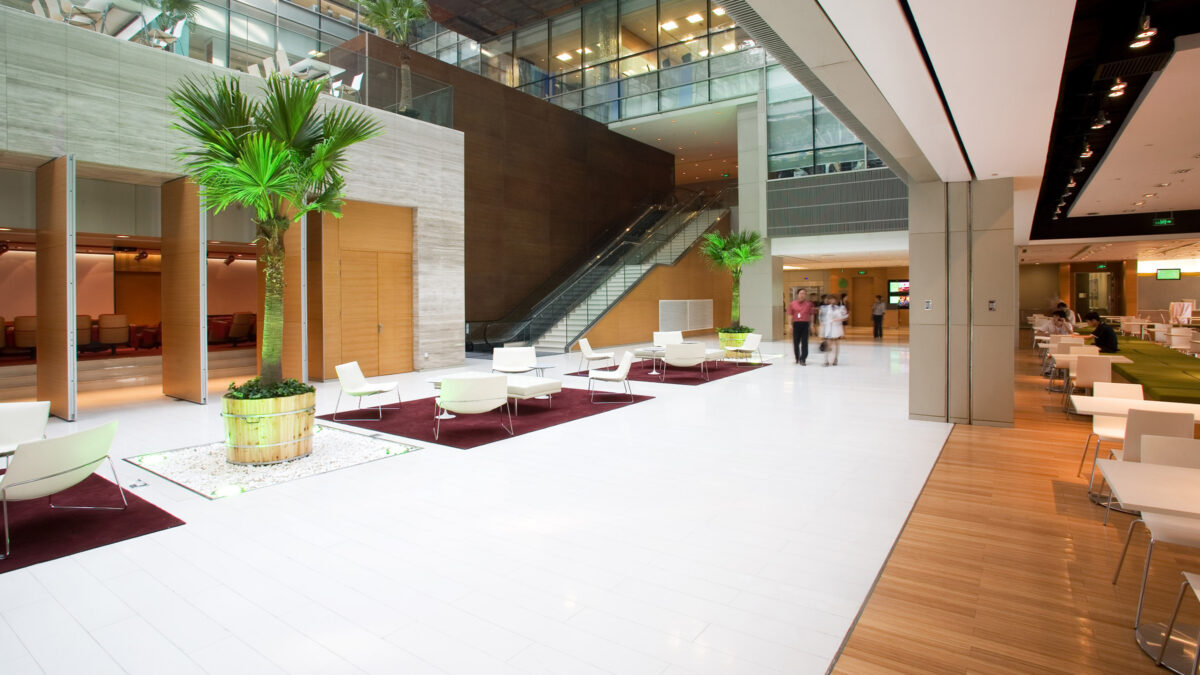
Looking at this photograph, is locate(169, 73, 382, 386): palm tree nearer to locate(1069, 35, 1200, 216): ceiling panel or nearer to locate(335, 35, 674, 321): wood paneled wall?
locate(1069, 35, 1200, 216): ceiling panel

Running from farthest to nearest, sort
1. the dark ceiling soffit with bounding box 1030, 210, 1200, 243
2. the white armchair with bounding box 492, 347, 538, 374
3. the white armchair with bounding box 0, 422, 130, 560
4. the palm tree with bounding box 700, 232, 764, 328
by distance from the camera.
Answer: the palm tree with bounding box 700, 232, 764, 328, the dark ceiling soffit with bounding box 1030, 210, 1200, 243, the white armchair with bounding box 492, 347, 538, 374, the white armchair with bounding box 0, 422, 130, 560

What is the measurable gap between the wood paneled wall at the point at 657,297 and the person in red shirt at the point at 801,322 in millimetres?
5726

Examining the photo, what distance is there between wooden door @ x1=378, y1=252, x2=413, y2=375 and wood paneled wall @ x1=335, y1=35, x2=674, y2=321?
4.45 m

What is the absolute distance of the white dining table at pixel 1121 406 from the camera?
187 inches

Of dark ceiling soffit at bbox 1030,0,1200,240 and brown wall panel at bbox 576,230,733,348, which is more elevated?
dark ceiling soffit at bbox 1030,0,1200,240

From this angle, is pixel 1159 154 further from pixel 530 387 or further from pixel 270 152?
pixel 270 152

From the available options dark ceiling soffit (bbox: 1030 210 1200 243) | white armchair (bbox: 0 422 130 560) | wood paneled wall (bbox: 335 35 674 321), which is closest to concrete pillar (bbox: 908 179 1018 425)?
white armchair (bbox: 0 422 130 560)

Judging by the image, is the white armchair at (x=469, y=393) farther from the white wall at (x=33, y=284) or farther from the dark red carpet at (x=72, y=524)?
the white wall at (x=33, y=284)

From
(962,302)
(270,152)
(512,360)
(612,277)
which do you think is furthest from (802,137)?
(270,152)

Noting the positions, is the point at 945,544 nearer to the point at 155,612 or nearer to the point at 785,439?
the point at 785,439

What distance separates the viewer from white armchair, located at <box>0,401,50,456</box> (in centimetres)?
529

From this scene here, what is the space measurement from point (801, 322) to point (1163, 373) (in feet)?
21.0

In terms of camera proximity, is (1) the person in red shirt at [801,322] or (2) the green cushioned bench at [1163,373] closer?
(2) the green cushioned bench at [1163,373]

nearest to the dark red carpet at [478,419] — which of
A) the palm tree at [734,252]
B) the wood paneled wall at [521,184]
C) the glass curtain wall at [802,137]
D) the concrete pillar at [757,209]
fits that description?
the palm tree at [734,252]
